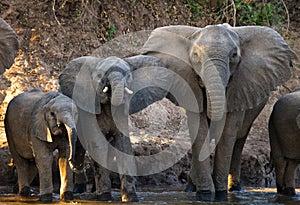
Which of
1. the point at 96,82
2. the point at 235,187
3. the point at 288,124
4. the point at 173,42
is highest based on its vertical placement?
the point at 173,42

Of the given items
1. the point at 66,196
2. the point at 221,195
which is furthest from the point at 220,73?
the point at 66,196

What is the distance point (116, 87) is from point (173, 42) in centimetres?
160

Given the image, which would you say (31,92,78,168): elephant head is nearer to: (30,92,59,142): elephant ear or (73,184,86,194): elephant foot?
(30,92,59,142): elephant ear

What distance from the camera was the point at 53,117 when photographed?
10188mm

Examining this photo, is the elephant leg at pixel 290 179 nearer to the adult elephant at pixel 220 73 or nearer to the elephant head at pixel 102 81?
the adult elephant at pixel 220 73

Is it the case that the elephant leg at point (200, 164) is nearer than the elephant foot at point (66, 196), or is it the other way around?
the elephant foot at point (66, 196)

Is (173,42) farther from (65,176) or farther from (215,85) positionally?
(65,176)

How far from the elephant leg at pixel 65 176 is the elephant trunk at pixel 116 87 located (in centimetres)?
83

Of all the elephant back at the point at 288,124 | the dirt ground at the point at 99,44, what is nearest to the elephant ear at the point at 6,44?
the dirt ground at the point at 99,44

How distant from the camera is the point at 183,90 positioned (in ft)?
36.5

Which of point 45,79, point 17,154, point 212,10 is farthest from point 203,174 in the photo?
point 212,10

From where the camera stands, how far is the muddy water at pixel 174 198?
10312 mm

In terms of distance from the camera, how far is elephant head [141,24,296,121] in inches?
404

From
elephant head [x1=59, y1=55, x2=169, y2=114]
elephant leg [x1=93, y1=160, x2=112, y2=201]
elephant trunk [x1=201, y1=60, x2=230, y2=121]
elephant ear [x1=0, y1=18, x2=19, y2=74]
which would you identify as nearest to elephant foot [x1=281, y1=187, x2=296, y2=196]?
elephant trunk [x1=201, y1=60, x2=230, y2=121]
